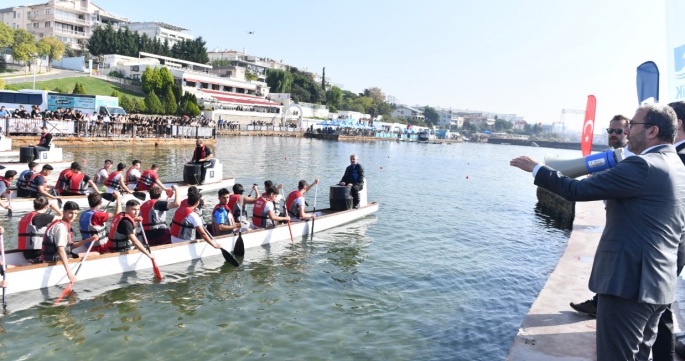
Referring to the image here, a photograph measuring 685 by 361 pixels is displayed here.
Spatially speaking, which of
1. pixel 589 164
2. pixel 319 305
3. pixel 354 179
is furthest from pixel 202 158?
pixel 589 164

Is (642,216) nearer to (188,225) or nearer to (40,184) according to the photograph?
(188,225)

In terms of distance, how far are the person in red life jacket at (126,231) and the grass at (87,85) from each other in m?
62.0

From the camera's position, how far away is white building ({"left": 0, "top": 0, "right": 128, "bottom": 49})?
94.6 metres

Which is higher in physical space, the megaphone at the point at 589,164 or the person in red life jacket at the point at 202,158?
the megaphone at the point at 589,164

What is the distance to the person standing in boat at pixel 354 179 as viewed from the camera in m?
16.8

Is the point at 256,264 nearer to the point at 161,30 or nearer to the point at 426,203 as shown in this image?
the point at 426,203

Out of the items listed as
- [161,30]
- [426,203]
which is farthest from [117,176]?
[161,30]

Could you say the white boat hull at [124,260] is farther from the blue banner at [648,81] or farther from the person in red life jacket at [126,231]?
the blue banner at [648,81]

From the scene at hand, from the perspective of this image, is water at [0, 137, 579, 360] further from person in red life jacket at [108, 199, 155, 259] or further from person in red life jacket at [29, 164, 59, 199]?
person in red life jacket at [29, 164, 59, 199]

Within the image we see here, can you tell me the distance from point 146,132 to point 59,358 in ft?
123

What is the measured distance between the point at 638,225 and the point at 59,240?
875 centimetres

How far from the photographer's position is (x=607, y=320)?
373cm

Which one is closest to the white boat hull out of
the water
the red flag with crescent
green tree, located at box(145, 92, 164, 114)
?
the water

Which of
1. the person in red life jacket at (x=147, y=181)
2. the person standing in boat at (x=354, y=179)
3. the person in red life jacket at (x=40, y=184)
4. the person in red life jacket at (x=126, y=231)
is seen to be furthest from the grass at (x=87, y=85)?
the person in red life jacket at (x=126, y=231)
